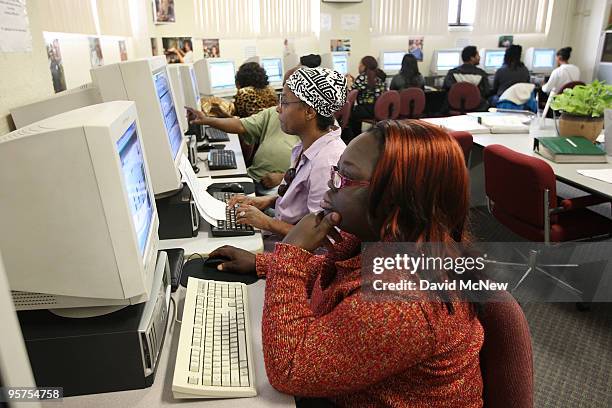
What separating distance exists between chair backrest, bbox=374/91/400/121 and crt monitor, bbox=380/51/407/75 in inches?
69.7

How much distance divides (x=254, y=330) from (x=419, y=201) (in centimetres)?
52

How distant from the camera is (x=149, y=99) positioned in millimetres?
1496

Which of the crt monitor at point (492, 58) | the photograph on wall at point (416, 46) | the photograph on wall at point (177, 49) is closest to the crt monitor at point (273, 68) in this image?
the photograph on wall at point (177, 49)

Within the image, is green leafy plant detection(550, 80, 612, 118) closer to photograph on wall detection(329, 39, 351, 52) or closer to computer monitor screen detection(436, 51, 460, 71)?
photograph on wall detection(329, 39, 351, 52)

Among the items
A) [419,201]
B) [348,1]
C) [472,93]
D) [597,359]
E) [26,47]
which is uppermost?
[348,1]

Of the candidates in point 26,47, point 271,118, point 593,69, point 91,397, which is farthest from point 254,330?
point 593,69

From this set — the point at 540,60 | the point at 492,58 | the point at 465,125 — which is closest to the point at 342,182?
the point at 465,125

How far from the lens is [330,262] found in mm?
1115

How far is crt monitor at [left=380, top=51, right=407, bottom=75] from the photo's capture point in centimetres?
716

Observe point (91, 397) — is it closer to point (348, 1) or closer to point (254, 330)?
point (254, 330)

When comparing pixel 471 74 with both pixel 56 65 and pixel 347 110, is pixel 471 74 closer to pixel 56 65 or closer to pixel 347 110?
pixel 347 110

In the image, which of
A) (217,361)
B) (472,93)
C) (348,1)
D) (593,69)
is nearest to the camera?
(217,361)

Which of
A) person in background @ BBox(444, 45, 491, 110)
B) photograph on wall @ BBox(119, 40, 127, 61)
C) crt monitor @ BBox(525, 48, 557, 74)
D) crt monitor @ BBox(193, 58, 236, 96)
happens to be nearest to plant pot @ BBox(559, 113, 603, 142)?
photograph on wall @ BBox(119, 40, 127, 61)

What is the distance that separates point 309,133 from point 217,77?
12.0 ft
